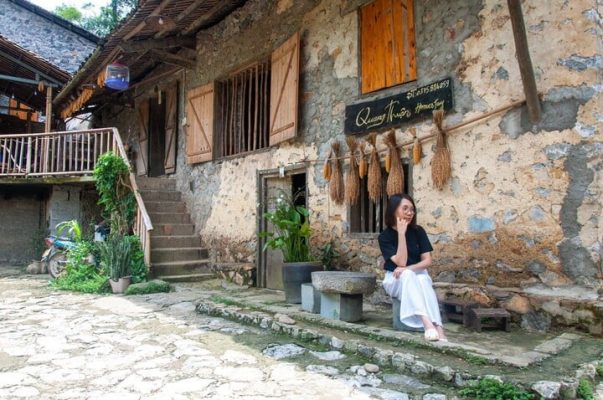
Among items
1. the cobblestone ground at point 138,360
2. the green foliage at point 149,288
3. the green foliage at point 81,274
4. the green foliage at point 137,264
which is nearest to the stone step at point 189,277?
the green foliage at point 137,264

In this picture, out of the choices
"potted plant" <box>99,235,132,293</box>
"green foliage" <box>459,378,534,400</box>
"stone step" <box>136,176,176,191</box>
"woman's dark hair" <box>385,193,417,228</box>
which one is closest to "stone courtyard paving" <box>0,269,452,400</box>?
"green foliage" <box>459,378,534,400</box>

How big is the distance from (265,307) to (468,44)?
11.8 feet

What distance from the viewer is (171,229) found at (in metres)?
8.46

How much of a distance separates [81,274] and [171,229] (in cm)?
176

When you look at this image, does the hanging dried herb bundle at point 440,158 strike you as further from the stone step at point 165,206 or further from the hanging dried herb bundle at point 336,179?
the stone step at point 165,206

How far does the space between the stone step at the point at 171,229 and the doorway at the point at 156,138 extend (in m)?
3.29

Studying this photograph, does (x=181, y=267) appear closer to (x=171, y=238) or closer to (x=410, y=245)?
(x=171, y=238)

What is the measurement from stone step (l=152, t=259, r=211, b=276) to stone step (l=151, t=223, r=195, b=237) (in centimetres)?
81

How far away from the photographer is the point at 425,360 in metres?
3.11

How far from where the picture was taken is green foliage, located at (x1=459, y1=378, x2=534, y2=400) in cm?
256

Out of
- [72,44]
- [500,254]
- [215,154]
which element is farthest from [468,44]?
[72,44]

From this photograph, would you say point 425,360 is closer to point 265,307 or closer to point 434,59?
point 265,307

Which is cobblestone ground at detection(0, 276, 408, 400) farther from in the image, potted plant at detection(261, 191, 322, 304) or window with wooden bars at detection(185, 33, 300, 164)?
window with wooden bars at detection(185, 33, 300, 164)

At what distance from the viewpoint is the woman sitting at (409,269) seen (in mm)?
3604
